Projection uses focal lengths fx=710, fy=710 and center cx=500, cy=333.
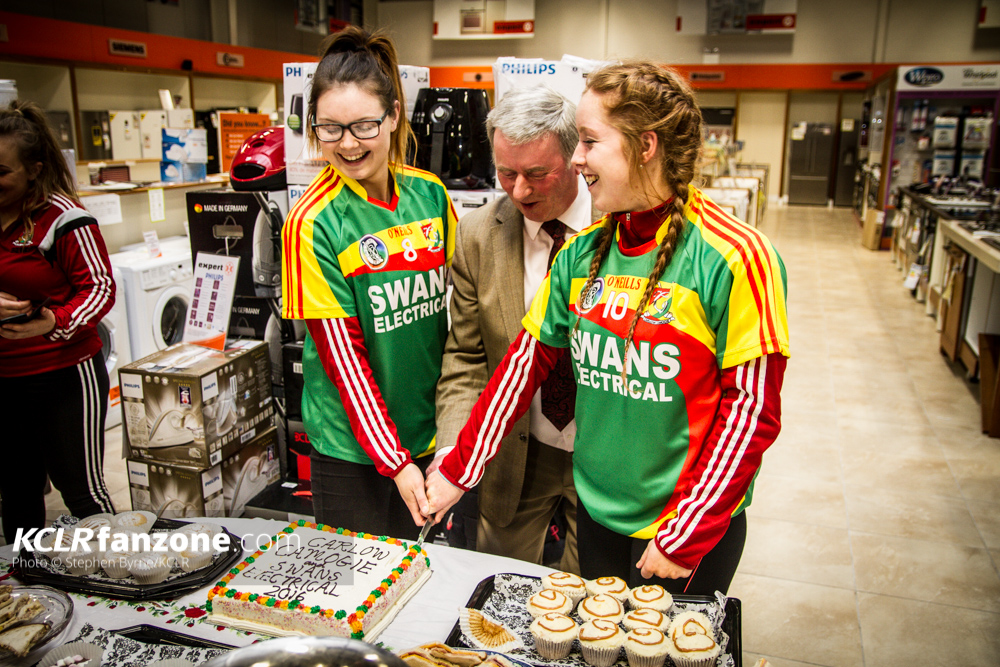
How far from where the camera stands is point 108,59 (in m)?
8.01

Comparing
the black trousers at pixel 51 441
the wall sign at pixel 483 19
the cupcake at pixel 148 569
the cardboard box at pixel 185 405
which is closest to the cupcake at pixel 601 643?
the cupcake at pixel 148 569

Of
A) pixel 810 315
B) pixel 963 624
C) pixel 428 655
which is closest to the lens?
pixel 428 655

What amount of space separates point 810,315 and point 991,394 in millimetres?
2836

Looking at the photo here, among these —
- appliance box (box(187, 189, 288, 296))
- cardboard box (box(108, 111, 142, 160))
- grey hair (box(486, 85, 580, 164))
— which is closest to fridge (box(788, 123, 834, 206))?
cardboard box (box(108, 111, 142, 160))

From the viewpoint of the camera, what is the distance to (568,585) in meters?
1.44

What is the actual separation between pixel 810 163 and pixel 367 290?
1558 cm

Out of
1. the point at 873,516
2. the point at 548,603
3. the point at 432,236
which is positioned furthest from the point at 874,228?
the point at 548,603

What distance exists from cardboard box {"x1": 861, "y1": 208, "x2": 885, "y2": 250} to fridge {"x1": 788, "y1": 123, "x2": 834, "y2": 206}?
474 centimetres

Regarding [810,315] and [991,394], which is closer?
[991,394]

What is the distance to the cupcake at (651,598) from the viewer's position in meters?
1.32

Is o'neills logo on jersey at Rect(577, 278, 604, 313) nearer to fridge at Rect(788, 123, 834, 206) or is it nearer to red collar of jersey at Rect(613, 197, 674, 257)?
red collar of jersey at Rect(613, 197, 674, 257)

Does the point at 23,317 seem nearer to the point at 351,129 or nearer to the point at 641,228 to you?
the point at 351,129

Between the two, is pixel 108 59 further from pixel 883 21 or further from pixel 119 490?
pixel 883 21

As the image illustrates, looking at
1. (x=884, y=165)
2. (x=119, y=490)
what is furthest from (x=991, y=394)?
(x=884, y=165)
